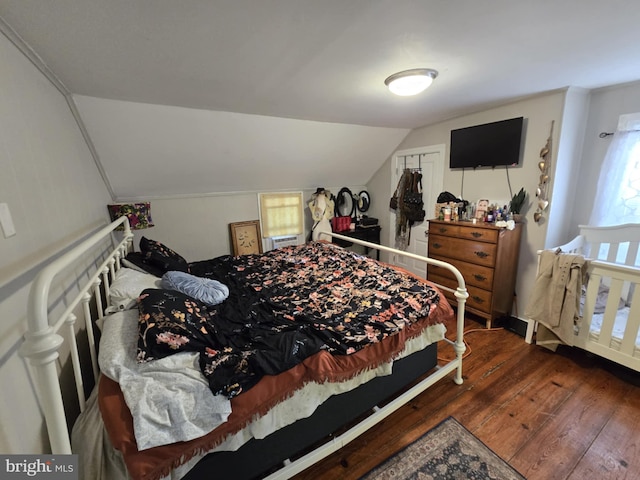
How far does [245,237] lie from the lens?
365 cm

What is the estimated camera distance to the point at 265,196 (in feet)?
12.3

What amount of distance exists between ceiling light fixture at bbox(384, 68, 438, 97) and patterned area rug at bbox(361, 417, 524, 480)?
2.23 meters

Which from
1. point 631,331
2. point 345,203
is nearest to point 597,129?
point 631,331

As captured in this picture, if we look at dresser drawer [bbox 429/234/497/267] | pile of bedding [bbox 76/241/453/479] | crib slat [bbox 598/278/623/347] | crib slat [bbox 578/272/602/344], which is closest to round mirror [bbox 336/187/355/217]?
dresser drawer [bbox 429/234/497/267]

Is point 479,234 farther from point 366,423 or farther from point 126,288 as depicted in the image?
point 126,288

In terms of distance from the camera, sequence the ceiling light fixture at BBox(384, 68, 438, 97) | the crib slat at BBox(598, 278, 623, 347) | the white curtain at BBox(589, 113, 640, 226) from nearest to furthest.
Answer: the ceiling light fixture at BBox(384, 68, 438, 97) → the crib slat at BBox(598, 278, 623, 347) → the white curtain at BBox(589, 113, 640, 226)

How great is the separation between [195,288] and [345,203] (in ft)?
10.4

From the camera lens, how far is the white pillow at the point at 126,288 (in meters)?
1.46

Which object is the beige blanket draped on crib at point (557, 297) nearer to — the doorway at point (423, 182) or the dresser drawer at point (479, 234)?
the dresser drawer at point (479, 234)

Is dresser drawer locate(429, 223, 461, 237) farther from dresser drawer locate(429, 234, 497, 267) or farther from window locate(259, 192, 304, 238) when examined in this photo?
window locate(259, 192, 304, 238)

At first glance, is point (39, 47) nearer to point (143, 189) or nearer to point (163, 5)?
point (163, 5)

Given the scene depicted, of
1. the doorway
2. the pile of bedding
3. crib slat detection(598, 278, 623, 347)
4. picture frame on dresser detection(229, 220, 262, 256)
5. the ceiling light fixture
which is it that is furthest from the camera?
picture frame on dresser detection(229, 220, 262, 256)

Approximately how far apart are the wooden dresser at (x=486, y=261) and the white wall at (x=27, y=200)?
314 centimetres

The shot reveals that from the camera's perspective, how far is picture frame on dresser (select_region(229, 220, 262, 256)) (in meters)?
3.57
